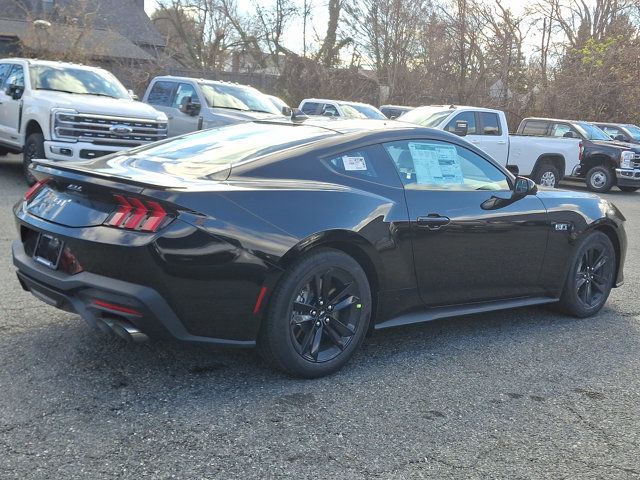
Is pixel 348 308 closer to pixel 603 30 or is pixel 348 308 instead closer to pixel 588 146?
pixel 588 146

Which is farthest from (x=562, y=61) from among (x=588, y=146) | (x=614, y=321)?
(x=614, y=321)

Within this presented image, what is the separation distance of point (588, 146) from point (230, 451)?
17.5 metres

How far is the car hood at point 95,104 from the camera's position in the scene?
10.1 metres

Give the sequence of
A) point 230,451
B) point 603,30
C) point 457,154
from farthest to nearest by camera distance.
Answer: point 603,30 < point 457,154 < point 230,451

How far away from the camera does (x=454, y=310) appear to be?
15.7ft

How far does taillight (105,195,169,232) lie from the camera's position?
3.50 m

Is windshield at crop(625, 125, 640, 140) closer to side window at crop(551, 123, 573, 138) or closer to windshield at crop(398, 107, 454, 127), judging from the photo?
side window at crop(551, 123, 573, 138)

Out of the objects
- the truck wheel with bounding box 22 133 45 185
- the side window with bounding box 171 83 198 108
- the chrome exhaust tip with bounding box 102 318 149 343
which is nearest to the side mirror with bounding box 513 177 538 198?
the chrome exhaust tip with bounding box 102 318 149 343

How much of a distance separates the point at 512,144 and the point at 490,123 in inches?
68.8

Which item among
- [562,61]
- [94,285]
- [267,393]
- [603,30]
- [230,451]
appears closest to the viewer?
[230,451]

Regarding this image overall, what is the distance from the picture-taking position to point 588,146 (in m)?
18.6

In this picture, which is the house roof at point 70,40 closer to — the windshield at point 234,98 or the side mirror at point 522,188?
the windshield at point 234,98

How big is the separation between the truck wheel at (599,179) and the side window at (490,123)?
13.0 ft

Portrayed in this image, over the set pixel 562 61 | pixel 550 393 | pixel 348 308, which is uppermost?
pixel 562 61
